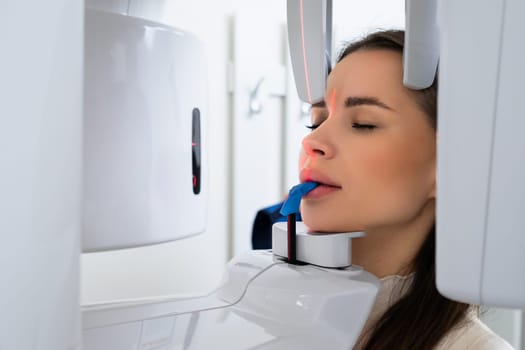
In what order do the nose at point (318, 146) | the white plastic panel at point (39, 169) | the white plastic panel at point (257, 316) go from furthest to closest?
the nose at point (318, 146)
the white plastic panel at point (257, 316)
the white plastic panel at point (39, 169)

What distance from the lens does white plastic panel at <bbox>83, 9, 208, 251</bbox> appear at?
60cm

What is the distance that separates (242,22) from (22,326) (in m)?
1.70

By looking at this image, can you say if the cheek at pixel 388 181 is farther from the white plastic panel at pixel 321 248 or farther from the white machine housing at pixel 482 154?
the white machine housing at pixel 482 154

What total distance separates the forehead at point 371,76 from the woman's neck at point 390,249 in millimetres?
187

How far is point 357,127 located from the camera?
706 millimetres

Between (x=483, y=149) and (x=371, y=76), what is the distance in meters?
0.41

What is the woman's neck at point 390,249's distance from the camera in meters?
0.76

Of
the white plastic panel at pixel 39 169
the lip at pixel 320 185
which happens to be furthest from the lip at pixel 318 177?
the white plastic panel at pixel 39 169

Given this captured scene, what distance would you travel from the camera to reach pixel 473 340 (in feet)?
2.18

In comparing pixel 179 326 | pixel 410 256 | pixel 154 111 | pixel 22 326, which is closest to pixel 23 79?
pixel 22 326

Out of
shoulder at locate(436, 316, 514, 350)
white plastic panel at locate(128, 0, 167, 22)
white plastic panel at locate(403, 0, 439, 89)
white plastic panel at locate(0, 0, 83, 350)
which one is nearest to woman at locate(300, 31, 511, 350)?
shoulder at locate(436, 316, 514, 350)

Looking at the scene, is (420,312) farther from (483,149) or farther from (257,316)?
(483,149)

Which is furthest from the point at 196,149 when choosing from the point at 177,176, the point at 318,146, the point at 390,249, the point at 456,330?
the point at 456,330

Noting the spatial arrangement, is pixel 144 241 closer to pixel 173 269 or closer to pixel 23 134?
pixel 23 134
